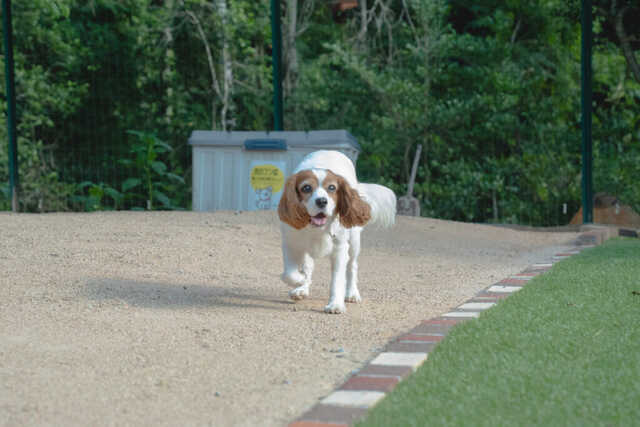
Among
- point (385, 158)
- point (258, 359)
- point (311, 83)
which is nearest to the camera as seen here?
point (258, 359)

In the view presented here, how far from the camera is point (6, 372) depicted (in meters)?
2.71

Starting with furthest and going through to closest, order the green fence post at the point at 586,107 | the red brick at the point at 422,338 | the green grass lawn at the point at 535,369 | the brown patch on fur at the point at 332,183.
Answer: the green fence post at the point at 586,107
the brown patch on fur at the point at 332,183
the red brick at the point at 422,338
the green grass lawn at the point at 535,369

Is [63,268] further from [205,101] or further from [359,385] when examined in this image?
[205,101]

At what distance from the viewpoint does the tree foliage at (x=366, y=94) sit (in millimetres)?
10875

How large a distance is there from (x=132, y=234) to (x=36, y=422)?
12.2ft

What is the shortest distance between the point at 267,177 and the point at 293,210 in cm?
443

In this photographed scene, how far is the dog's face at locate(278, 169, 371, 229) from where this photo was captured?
150 inches

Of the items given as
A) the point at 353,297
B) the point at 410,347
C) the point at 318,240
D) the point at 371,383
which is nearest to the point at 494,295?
the point at 353,297

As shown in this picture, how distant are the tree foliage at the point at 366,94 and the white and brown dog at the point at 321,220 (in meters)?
6.91

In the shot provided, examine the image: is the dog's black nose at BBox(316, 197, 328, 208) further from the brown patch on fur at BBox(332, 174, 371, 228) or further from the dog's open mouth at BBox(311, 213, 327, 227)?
the brown patch on fur at BBox(332, 174, 371, 228)

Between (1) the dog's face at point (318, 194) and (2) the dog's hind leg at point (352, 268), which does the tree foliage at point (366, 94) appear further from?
(1) the dog's face at point (318, 194)

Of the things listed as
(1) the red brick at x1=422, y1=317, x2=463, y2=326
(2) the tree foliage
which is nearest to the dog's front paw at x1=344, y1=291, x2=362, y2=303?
(1) the red brick at x1=422, y1=317, x2=463, y2=326

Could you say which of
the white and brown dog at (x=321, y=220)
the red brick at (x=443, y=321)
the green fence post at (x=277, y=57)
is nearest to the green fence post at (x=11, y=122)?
the green fence post at (x=277, y=57)

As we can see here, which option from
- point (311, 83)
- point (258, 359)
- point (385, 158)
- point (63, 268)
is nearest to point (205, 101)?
point (311, 83)
